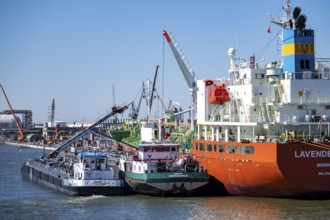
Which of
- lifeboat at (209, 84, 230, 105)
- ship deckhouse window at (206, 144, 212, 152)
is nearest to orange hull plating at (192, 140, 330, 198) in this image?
ship deckhouse window at (206, 144, 212, 152)

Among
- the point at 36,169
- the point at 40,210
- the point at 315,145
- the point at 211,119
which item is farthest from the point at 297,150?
the point at 36,169

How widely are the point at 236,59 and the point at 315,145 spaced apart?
→ 1242cm

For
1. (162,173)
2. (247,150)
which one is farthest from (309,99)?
(162,173)

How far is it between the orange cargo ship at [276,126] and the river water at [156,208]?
1486 millimetres

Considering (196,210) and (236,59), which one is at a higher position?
(236,59)

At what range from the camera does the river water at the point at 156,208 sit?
42906mm

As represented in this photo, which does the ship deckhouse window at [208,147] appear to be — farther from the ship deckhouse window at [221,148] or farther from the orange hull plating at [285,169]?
the orange hull plating at [285,169]

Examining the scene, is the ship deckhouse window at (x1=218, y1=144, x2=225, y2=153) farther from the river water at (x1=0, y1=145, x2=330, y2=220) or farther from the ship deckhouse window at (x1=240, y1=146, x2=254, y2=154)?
the river water at (x1=0, y1=145, x2=330, y2=220)

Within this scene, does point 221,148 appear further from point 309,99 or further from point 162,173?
point 309,99

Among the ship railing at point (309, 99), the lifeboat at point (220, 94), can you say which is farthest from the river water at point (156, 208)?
the lifeboat at point (220, 94)

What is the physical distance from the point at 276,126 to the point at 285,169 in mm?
4160

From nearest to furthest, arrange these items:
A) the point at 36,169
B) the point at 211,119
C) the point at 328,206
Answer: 1. the point at 328,206
2. the point at 211,119
3. the point at 36,169

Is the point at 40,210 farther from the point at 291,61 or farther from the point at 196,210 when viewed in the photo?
the point at 291,61

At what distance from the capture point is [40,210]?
4631cm
